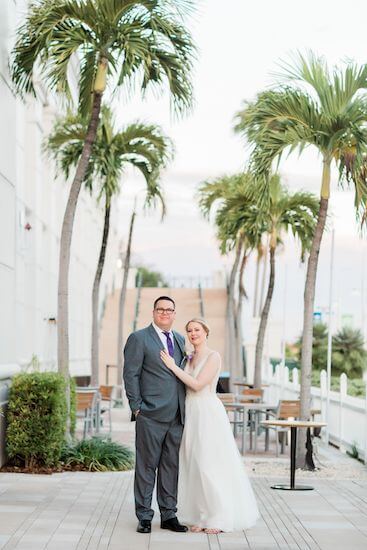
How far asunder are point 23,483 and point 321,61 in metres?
6.79

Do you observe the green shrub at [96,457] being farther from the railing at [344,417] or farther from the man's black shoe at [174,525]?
the man's black shoe at [174,525]

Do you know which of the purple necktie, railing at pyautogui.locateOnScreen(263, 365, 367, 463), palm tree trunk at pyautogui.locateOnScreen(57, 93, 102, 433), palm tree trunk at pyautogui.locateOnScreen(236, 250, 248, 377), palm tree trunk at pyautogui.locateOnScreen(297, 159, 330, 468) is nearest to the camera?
the purple necktie

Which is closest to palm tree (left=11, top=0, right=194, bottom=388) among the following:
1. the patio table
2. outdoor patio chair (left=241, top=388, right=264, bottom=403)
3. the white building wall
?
the white building wall

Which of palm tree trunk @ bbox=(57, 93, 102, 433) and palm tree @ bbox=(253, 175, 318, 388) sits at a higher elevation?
palm tree @ bbox=(253, 175, 318, 388)

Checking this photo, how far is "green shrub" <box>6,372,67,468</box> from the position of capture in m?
13.8

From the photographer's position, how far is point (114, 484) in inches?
512

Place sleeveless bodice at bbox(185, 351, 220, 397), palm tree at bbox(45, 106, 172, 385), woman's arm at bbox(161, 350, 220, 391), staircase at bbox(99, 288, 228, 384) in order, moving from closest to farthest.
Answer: woman's arm at bbox(161, 350, 220, 391)
sleeveless bodice at bbox(185, 351, 220, 397)
palm tree at bbox(45, 106, 172, 385)
staircase at bbox(99, 288, 228, 384)

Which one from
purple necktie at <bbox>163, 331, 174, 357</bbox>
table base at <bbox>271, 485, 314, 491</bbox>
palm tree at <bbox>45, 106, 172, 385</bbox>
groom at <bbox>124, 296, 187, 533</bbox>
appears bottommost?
table base at <bbox>271, 485, 314, 491</bbox>

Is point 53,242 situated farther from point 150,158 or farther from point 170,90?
point 170,90

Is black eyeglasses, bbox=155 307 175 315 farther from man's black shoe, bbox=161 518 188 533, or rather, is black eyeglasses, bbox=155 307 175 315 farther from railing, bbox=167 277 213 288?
railing, bbox=167 277 213 288

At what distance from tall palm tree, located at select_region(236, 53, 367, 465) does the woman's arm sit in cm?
607

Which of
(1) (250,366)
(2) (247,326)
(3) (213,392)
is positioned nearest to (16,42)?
(3) (213,392)

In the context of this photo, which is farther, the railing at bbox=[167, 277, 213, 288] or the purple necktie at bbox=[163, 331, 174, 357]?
the railing at bbox=[167, 277, 213, 288]

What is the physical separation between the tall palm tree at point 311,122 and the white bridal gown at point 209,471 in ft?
19.7
